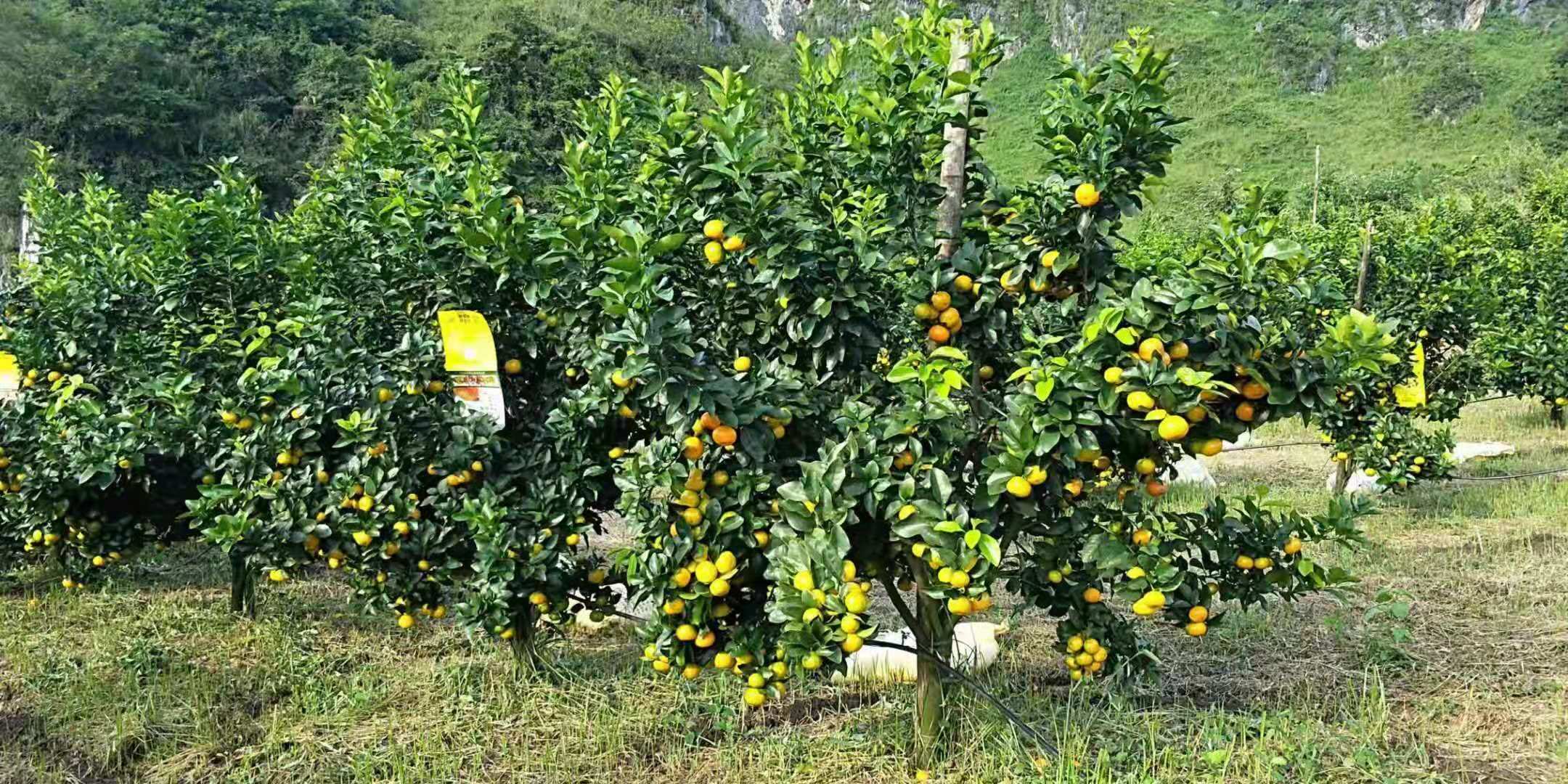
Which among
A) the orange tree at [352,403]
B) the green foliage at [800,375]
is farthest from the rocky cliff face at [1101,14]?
the green foliage at [800,375]

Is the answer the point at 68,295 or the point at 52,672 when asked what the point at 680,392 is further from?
the point at 68,295

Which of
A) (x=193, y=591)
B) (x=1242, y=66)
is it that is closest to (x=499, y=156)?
(x=193, y=591)

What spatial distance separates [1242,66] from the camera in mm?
51688

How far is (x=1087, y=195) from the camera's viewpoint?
2.43 metres

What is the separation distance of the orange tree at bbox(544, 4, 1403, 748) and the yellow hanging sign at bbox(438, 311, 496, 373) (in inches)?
16.7

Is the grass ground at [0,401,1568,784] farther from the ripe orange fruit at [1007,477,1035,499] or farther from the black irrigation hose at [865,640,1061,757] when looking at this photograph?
the ripe orange fruit at [1007,477,1035,499]

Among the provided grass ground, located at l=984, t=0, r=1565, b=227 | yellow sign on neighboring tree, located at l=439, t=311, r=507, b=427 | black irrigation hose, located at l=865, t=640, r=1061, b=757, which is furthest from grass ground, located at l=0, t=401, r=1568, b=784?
grass ground, located at l=984, t=0, r=1565, b=227

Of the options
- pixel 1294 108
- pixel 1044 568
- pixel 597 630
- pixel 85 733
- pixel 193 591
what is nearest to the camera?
pixel 1044 568

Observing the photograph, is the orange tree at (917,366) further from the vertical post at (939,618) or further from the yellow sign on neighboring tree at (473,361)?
the yellow sign on neighboring tree at (473,361)

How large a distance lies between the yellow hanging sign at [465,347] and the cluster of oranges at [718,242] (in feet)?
3.13

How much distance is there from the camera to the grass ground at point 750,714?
275 centimetres

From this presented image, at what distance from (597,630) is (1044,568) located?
95.8 inches

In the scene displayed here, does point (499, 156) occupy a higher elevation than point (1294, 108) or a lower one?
lower

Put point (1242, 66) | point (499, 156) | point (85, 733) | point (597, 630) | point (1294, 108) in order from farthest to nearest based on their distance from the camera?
1. point (1242, 66)
2. point (1294, 108)
3. point (597, 630)
4. point (499, 156)
5. point (85, 733)
